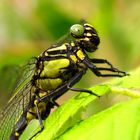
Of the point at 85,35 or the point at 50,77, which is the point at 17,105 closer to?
the point at 50,77

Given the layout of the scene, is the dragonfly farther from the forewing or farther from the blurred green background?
the blurred green background

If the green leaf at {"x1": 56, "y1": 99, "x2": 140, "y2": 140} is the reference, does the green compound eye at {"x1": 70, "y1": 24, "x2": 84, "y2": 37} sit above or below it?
above

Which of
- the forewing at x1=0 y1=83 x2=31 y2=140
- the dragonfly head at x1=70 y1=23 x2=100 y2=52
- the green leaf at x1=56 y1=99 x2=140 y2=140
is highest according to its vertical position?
the dragonfly head at x1=70 y1=23 x2=100 y2=52

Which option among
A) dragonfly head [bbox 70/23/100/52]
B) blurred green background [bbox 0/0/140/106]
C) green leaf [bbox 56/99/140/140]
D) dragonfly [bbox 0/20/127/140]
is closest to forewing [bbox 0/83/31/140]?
dragonfly [bbox 0/20/127/140]

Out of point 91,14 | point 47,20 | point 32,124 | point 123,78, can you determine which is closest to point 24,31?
point 47,20

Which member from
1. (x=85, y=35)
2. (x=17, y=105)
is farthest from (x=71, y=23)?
(x=17, y=105)

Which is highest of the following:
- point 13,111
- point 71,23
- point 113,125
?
point 71,23

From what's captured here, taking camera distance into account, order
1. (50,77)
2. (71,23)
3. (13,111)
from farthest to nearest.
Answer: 1. (71,23)
2. (13,111)
3. (50,77)
